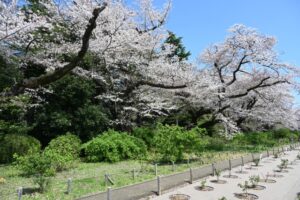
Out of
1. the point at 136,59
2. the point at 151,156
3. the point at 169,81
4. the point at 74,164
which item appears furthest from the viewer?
the point at 169,81

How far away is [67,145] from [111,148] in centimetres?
206

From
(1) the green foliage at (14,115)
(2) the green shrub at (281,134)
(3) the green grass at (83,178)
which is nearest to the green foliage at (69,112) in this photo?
(1) the green foliage at (14,115)

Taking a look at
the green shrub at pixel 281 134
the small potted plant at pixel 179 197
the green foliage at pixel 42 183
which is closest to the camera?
the green foliage at pixel 42 183

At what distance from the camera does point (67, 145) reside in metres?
13.1

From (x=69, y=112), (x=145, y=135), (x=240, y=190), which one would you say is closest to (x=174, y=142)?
(x=240, y=190)

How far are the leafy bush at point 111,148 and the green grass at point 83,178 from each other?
2.02 ft

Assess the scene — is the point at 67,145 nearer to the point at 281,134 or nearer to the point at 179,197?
→ the point at 179,197

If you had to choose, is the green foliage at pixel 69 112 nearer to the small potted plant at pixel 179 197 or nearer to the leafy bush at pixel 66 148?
the leafy bush at pixel 66 148

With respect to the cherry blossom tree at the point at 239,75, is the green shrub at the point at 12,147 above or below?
below

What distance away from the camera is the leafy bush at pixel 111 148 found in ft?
44.5

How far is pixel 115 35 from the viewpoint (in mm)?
15586

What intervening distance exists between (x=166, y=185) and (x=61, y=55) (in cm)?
1059

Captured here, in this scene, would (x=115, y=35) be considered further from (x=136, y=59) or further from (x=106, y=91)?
(x=106, y=91)

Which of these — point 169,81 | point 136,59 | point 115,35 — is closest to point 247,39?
point 169,81
